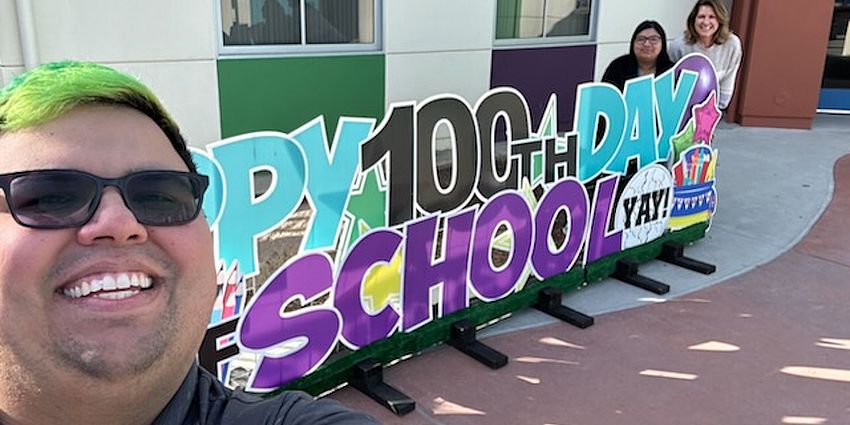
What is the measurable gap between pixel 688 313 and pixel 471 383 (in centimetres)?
171

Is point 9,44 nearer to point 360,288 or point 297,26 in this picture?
point 297,26

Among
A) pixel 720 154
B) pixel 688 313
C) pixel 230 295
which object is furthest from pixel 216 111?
pixel 720 154

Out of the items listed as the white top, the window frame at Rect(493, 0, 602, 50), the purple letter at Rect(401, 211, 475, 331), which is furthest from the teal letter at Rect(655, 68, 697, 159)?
the window frame at Rect(493, 0, 602, 50)

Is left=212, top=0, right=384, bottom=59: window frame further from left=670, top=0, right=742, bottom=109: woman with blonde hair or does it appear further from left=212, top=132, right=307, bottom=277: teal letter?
left=212, top=132, right=307, bottom=277: teal letter

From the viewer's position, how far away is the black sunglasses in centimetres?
108

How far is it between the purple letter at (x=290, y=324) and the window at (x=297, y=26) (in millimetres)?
3782

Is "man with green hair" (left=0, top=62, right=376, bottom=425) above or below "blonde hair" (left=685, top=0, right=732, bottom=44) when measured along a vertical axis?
below

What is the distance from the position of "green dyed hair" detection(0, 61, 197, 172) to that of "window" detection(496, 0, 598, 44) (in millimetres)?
7562

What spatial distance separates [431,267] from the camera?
3.75 metres

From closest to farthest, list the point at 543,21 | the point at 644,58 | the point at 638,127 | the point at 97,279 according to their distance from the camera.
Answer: the point at 97,279 → the point at 638,127 → the point at 644,58 → the point at 543,21

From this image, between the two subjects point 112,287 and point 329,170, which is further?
point 329,170

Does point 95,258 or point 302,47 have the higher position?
point 302,47

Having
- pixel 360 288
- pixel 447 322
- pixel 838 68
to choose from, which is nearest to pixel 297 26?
pixel 447 322

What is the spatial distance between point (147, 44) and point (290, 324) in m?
3.66
